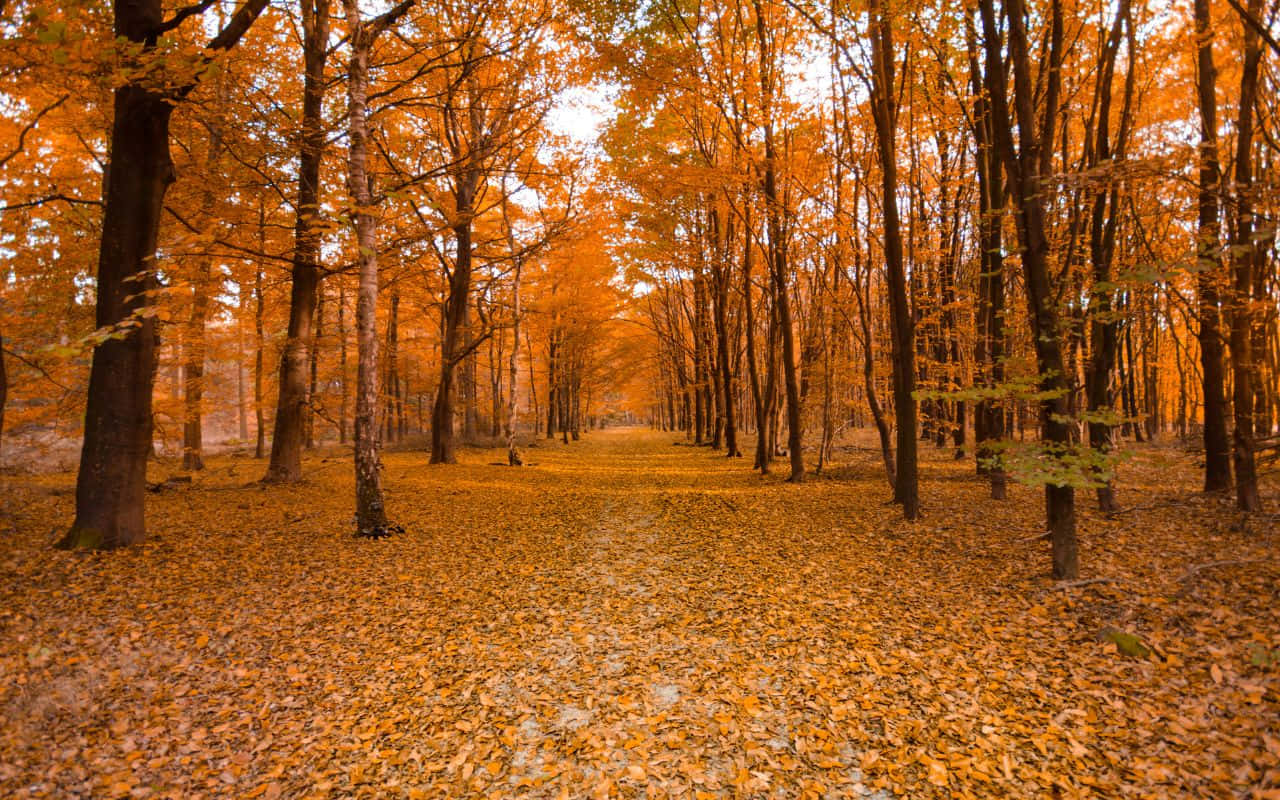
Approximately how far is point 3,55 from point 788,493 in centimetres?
1392

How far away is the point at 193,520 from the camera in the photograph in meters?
8.32

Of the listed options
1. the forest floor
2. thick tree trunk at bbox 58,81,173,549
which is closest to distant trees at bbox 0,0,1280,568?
thick tree trunk at bbox 58,81,173,549

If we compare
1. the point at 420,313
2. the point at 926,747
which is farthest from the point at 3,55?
the point at 420,313

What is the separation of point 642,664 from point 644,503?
7016mm

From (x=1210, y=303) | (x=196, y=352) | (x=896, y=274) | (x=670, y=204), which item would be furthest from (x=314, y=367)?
(x=1210, y=303)

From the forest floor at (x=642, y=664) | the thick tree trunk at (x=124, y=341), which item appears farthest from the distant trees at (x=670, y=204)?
the forest floor at (x=642, y=664)

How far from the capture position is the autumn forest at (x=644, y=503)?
3490mm

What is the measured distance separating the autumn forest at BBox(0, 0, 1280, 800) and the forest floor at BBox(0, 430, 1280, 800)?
0.03 metres

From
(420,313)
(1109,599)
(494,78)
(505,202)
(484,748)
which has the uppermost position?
(494,78)

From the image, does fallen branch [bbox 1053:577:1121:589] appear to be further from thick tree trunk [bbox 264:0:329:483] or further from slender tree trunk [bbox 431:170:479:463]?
slender tree trunk [bbox 431:170:479:463]

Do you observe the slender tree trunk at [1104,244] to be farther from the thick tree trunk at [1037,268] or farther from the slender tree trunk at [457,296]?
the slender tree trunk at [457,296]

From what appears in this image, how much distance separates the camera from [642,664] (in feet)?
15.0

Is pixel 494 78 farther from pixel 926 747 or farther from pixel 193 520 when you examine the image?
pixel 926 747

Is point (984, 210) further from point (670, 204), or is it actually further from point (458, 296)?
point (458, 296)
